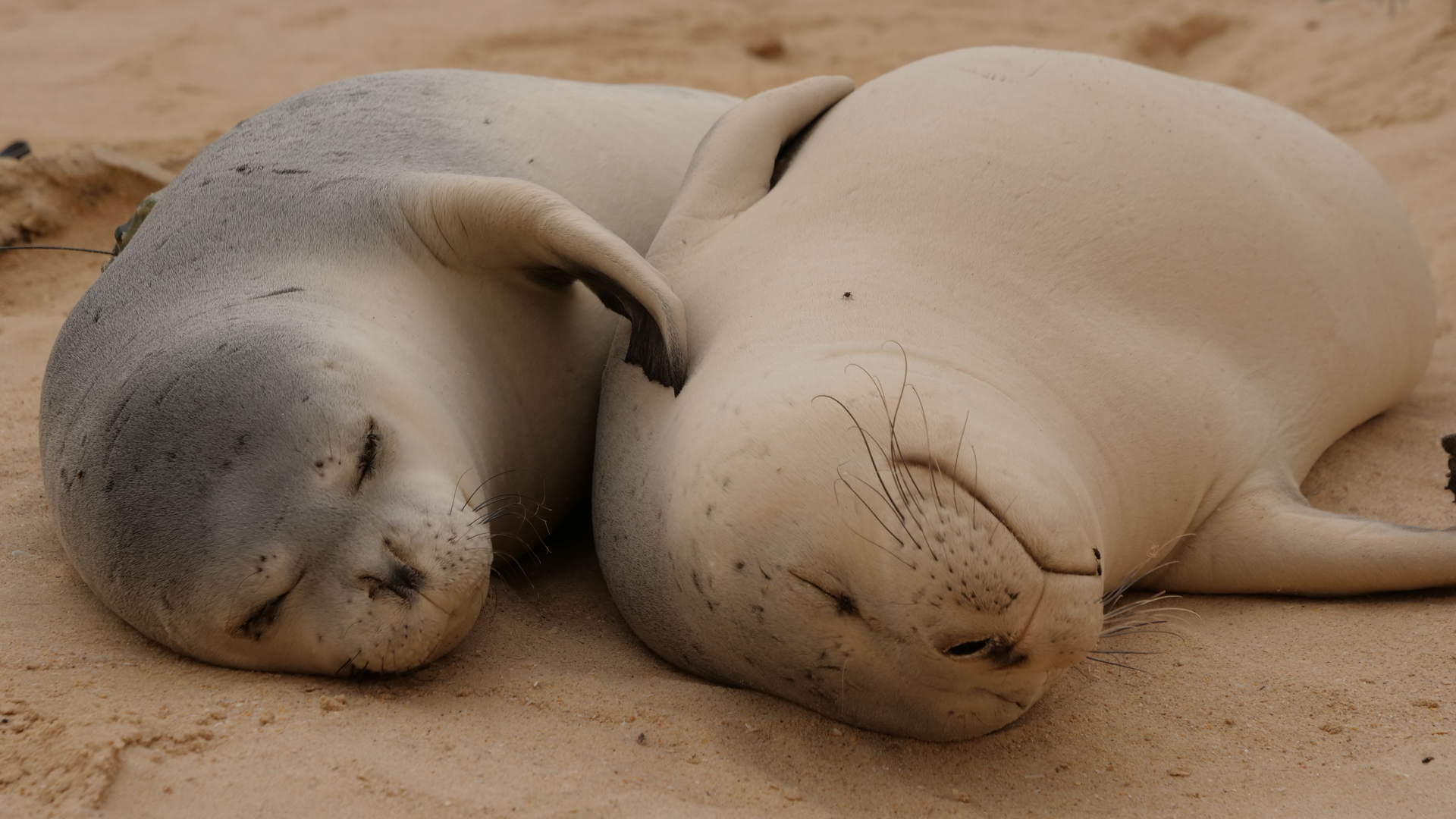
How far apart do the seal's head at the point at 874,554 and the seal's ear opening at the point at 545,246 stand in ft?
1.28

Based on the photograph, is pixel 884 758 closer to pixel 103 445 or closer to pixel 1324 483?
pixel 103 445

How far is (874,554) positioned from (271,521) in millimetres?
1082

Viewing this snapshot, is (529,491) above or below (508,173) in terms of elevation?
below

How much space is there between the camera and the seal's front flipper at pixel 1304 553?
2.90 m

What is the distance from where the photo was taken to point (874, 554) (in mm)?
1994

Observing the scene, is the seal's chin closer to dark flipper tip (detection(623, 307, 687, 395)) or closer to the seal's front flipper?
dark flipper tip (detection(623, 307, 687, 395))

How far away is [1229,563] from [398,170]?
214cm

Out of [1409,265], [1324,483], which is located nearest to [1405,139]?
[1409,265]

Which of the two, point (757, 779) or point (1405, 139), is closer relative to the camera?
point (757, 779)

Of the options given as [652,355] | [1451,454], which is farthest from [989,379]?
[1451,454]

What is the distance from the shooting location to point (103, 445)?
2.49 meters

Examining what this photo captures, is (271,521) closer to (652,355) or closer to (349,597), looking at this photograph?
(349,597)

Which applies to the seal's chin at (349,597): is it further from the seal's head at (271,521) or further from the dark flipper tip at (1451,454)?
the dark flipper tip at (1451,454)

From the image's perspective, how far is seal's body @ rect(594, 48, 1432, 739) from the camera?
2041 mm
